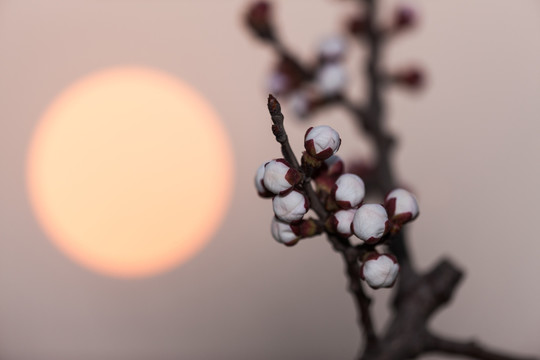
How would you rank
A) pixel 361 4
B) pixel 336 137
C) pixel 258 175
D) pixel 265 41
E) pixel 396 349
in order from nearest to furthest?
pixel 336 137 < pixel 258 175 < pixel 396 349 < pixel 265 41 < pixel 361 4

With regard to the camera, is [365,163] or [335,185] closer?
[335,185]

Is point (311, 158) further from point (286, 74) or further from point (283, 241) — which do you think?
point (286, 74)

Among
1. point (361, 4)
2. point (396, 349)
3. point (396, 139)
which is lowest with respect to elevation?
point (396, 349)

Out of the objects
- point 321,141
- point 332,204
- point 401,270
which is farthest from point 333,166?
point 401,270

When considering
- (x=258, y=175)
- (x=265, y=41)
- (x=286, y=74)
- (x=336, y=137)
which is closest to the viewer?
(x=336, y=137)

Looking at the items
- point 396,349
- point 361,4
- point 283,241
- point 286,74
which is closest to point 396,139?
point 286,74

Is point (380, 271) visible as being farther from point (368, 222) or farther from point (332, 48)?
point (332, 48)
